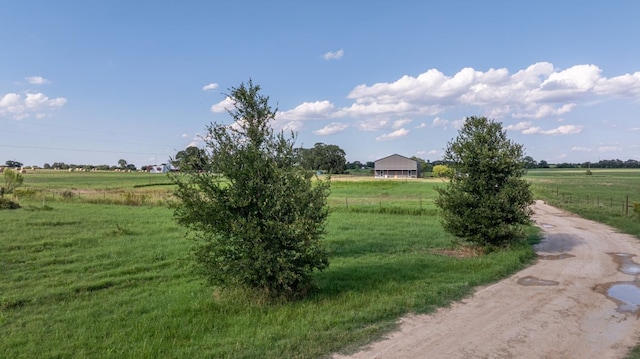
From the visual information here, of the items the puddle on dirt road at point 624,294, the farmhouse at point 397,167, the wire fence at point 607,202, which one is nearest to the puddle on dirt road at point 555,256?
the puddle on dirt road at point 624,294

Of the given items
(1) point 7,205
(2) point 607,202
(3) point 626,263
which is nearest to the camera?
(3) point 626,263

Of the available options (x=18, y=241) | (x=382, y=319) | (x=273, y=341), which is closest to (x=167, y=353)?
(x=273, y=341)

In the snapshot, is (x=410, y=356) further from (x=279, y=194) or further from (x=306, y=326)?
(x=279, y=194)

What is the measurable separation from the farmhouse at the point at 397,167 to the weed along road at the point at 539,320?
101 meters

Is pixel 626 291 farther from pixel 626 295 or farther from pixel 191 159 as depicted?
pixel 191 159

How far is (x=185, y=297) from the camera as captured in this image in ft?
31.5

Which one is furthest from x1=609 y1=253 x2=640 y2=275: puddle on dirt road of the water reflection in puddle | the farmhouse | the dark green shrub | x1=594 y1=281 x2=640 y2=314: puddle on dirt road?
the farmhouse

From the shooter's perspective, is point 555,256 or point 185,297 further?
point 555,256

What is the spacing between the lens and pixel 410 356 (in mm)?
6246

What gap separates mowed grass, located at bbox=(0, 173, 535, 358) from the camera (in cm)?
671

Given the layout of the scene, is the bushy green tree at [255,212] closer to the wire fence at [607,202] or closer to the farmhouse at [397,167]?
the wire fence at [607,202]

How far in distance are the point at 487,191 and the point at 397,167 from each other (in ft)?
332

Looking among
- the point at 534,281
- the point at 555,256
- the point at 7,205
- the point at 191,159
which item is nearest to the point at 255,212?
the point at 191,159

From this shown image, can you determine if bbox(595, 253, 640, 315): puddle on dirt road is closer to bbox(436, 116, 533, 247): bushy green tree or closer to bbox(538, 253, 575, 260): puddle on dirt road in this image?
bbox(538, 253, 575, 260): puddle on dirt road
